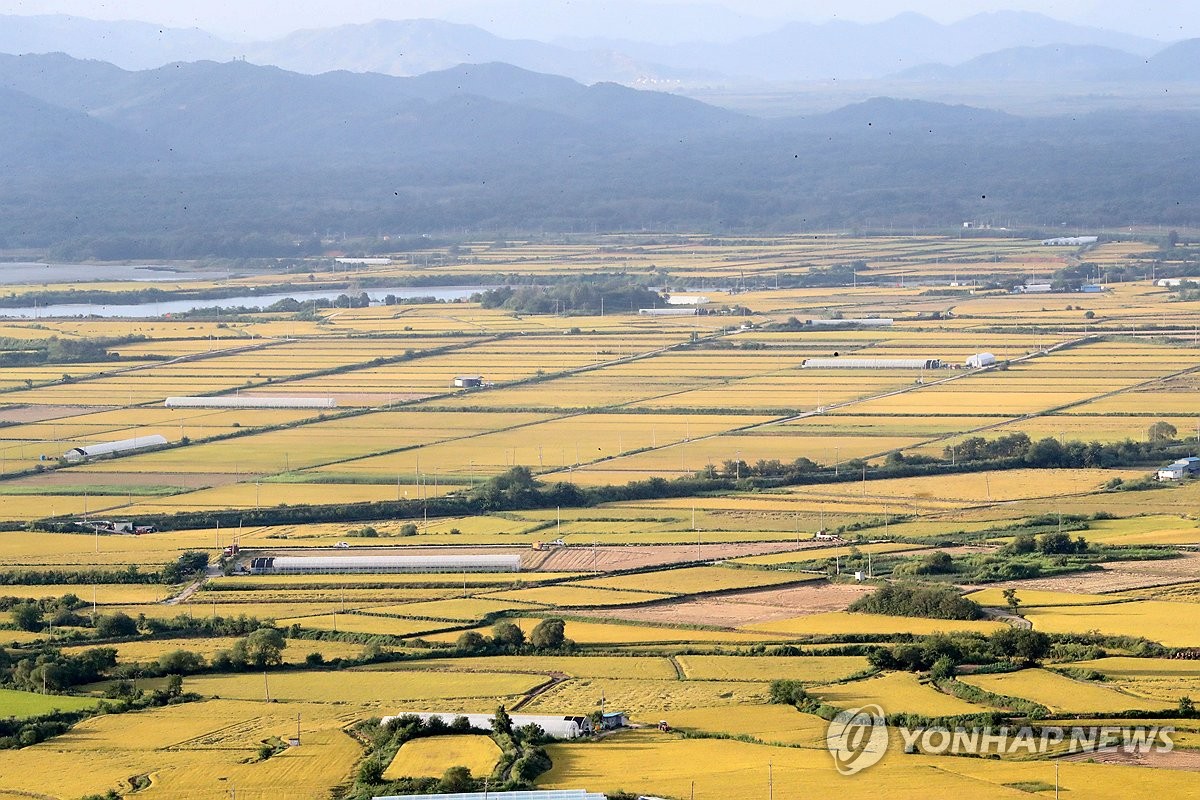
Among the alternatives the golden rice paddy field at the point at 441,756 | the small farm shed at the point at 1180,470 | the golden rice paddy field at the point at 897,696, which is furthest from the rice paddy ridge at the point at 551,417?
the golden rice paddy field at the point at 441,756

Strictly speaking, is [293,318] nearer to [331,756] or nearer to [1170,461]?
[1170,461]

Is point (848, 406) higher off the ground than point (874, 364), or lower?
lower

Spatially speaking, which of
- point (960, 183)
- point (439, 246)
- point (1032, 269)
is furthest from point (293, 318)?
point (960, 183)

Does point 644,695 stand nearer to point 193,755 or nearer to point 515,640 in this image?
point 515,640

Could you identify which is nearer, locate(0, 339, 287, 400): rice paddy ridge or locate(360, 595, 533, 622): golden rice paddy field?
locate(360, 595, 533, 622): golden rice paddy field

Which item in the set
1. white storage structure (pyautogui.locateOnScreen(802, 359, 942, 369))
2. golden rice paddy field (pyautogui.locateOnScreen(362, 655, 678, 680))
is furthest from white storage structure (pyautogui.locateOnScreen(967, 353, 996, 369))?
Answer: golden rice paddy field (pyautogui.locateOnScreen(362, 655, 678, 680))

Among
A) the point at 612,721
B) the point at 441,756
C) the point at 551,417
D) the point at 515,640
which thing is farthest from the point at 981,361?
the point at 441,756

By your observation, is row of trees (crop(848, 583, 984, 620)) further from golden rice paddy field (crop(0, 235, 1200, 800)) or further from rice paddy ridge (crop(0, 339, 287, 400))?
rice paddy ridge (crop(0, 339, 287, 400))
